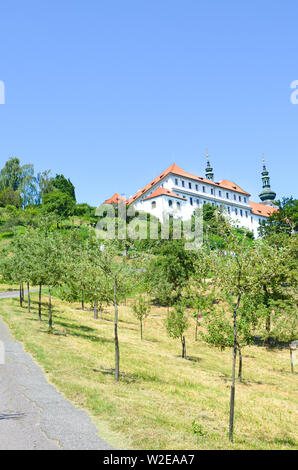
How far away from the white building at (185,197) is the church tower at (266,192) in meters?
23.7

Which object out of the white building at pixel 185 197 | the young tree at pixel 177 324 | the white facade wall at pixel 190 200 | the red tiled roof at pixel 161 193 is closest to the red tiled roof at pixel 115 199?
the white building at pixel 185 197

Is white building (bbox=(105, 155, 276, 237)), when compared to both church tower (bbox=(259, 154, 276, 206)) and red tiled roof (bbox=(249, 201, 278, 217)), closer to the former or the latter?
red tiled roof (bbox=(249, 201, 278, 217))

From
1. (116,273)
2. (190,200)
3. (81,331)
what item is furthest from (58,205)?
(116,273)

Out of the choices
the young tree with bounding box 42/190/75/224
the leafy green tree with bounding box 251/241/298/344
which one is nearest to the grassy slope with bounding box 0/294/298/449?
the leafy green tree with bounding box 251/241/298/344

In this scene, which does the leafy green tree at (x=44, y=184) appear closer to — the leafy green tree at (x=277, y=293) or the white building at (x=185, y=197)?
the white building at (x=185, y=197)

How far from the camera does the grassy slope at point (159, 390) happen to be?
9.89 m

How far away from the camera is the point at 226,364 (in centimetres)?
2958

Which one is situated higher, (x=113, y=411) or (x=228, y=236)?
(x=228, y=236)

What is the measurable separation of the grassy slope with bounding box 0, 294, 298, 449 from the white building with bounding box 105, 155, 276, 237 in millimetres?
76462

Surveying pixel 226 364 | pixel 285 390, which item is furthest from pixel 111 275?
pixel 226 364

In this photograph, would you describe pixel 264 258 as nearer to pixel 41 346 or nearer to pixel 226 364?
pixel 41 346

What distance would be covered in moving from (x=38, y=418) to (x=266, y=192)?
163378mm
